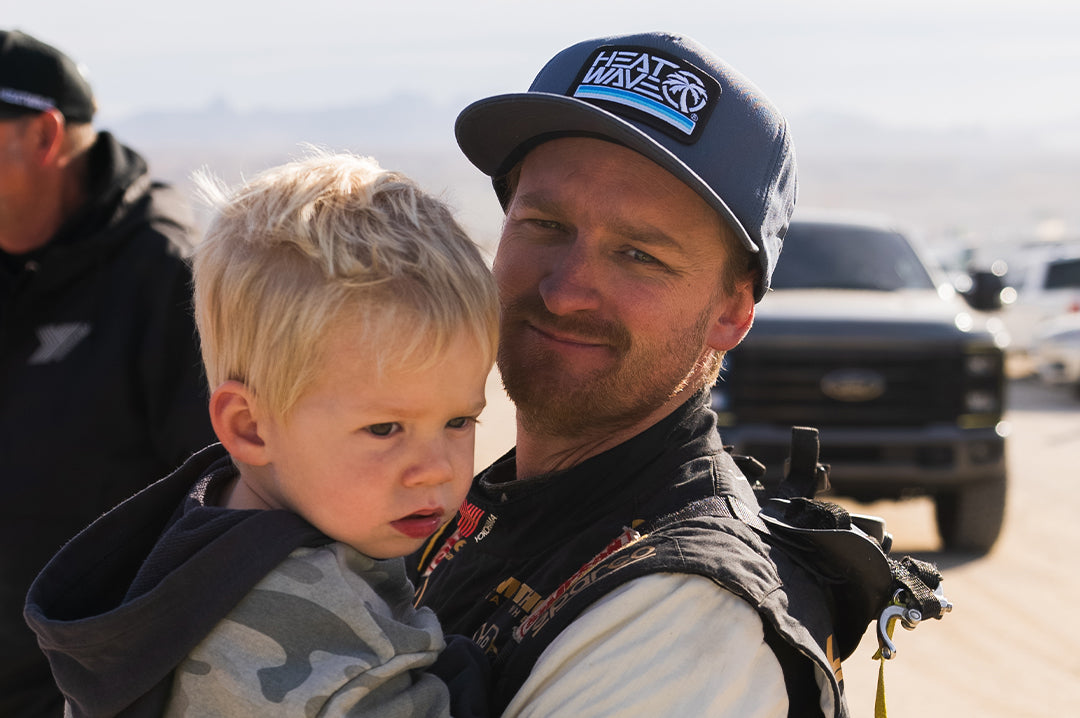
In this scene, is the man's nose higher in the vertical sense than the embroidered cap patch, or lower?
lower

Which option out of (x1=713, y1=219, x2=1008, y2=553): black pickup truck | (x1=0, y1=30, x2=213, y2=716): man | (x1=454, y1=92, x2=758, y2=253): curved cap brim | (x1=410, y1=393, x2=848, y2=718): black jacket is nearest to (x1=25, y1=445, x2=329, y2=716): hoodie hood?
(x1=410, y1=393, x2=848, y2=718): black jacket

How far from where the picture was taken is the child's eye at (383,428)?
6.14 feet

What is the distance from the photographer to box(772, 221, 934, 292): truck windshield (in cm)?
896

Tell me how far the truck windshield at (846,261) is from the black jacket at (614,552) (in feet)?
21.9

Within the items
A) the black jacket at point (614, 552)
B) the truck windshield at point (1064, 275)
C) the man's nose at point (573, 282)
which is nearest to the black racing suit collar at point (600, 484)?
the black jacket at point (614, 552)

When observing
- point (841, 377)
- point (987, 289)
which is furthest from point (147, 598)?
point (987, 289)

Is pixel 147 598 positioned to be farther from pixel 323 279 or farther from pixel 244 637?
pixel 323 279

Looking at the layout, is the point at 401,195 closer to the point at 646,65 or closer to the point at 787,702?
the point at 646,65

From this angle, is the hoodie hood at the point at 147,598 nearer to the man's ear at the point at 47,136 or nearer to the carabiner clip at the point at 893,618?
the carabiner clip at the point at 893,618

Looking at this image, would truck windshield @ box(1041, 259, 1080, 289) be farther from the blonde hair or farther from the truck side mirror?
the blonde hair

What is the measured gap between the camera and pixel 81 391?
3795 mm

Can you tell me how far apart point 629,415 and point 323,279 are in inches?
34.1

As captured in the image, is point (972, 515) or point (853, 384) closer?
point (853, 384)

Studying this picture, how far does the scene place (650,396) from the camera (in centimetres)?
248
